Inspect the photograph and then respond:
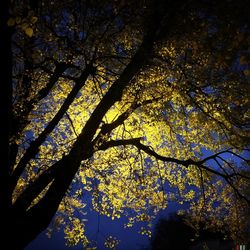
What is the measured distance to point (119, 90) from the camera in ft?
30.2

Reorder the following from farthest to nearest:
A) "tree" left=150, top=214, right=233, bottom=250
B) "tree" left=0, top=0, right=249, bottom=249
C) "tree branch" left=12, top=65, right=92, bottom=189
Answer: "tree" left=150, top=214, right=233, bottom=250, "tree branch" left=12, top=65, right=92, bottom=189, "tree" left=0, top=0, right=249, bottom=249

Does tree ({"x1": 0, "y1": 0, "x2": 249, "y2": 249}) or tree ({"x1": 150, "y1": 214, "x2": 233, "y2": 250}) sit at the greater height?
tree ({"x1": 150, "y1": 214, "x2": 233, "y2": 250})

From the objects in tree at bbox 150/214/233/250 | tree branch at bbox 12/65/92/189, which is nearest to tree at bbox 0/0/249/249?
tree branch at bbox 12/65/92/189

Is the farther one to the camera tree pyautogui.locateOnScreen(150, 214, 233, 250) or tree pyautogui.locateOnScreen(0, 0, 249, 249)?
tree pyautogui.locateOnScreen(150, 214, 233, 250)

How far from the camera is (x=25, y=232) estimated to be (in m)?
7.59

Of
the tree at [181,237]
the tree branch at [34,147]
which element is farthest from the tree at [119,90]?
the tree at [181,237]

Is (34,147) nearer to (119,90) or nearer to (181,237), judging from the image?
(119,90)

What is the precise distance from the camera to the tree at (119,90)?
8.02m

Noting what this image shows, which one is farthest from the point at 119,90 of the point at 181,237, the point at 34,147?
the point at 181,237

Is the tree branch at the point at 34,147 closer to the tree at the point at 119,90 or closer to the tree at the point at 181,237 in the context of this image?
the tree at the point at 119,90

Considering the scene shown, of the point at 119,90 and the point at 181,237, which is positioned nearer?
the point at 119,90

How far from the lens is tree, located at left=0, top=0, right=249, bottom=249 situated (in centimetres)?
802

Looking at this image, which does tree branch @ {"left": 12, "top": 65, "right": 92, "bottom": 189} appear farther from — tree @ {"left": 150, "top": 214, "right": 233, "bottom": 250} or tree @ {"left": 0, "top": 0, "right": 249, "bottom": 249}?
tree @ {"left": 150, "top": 214, "right": 233, "bottom": 250}

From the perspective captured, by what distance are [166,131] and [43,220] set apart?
9535 millimetres
